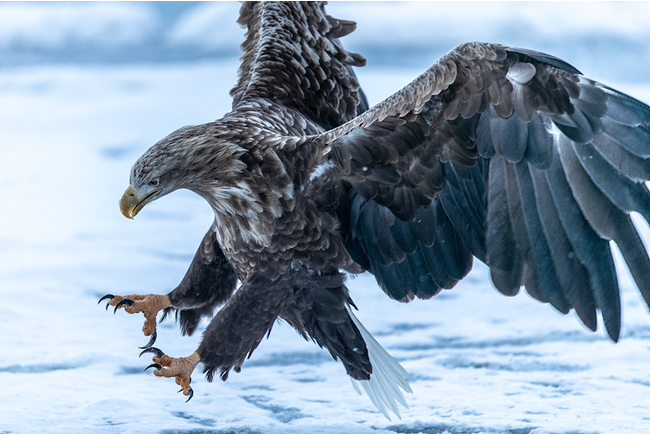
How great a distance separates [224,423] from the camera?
10.4 feet

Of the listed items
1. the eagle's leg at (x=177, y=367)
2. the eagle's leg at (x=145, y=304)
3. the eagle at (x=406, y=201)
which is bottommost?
the eagle's leg at (x=177, y=367)

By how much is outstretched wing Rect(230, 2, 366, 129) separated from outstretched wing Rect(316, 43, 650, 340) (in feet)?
2.77

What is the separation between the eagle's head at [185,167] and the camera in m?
2.68

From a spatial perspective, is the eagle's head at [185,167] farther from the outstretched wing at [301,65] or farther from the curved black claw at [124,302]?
the outstretched wing at [301,65]

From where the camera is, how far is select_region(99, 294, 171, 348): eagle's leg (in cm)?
305

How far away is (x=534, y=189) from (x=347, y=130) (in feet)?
1.95

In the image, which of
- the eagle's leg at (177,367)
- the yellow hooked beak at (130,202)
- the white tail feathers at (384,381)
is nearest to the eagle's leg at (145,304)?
the eagle's leg at (177,367)

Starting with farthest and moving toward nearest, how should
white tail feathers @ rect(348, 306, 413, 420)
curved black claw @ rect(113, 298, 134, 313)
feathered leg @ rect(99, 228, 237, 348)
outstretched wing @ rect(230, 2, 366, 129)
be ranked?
outstretched wing @ rect(230, 2, 366, 129)
white tail feathers @ rect(348, 306, 413, 420)
feathered leg @ rect(99, 228, 237, 348)
curved black claw @ rect(113, 298, 134, 313)

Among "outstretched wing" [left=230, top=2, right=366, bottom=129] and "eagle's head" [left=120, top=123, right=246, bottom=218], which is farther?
"outstretched wing" [left=230, top=2, right=366, bottom=129]

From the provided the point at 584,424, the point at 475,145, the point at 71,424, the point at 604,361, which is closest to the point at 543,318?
the point at 604,361

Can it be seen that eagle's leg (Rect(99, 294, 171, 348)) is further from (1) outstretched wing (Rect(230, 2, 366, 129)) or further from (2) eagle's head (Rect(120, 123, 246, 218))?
(1) outstretched wing (Rect(230, 2, 366, 129))

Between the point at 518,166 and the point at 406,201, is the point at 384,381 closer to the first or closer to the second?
the point at 406,201

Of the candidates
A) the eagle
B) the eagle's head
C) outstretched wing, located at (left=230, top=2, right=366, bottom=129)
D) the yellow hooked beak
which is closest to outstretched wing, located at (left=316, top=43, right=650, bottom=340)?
the eagle

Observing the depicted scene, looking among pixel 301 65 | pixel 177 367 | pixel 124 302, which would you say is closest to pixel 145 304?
pixel 124 302
